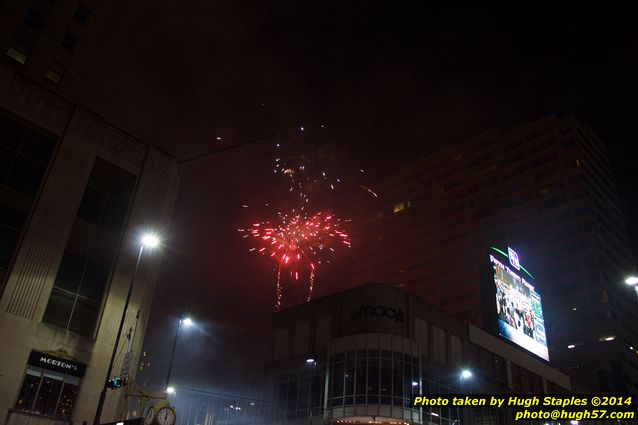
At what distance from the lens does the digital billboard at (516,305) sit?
5522cm

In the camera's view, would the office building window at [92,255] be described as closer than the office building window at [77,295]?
No

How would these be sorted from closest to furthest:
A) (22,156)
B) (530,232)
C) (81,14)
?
(22,156) → (81,14) → (530,232)

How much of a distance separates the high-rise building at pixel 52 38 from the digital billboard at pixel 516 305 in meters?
46.1

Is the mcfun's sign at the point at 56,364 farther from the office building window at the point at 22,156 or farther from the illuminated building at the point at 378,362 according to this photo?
the illuminated building at the point at 378,362

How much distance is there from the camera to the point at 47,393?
2784 centimetres

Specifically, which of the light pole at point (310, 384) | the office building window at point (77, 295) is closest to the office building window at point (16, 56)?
the office building window at point (77, 295)

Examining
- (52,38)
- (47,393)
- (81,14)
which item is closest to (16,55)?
(52,38)

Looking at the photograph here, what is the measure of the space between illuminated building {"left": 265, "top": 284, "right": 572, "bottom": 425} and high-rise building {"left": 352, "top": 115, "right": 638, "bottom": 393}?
49.4 metres

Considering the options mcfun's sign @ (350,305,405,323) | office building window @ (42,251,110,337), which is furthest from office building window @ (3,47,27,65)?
mcfun's sign @ (350,305,405,323)

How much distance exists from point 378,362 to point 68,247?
23857 mm

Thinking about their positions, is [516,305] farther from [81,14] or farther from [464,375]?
[81,14]

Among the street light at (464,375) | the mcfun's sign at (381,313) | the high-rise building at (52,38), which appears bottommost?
the street light at (464,375)

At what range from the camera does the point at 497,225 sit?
12569 centimetres

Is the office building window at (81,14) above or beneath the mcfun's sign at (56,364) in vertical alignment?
above
